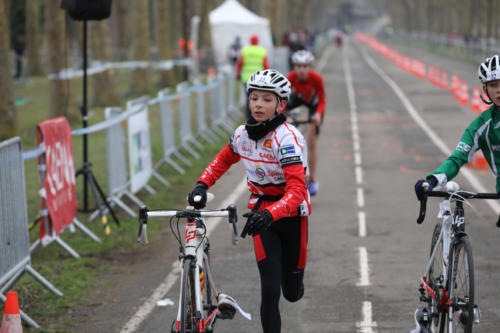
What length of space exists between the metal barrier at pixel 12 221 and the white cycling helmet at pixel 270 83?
297cm

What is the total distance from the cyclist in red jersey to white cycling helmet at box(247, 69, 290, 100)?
20.7 ft

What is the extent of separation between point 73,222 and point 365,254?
3778 mm

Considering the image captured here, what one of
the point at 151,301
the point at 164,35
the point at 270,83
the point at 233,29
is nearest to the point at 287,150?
the point at 270,83

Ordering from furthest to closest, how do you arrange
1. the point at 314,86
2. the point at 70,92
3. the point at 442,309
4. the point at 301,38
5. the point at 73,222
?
1. the point at 301,38
2. the point at 70,92
3. the point at 314,86
4. the point at 73,222
5. the point at 442,309

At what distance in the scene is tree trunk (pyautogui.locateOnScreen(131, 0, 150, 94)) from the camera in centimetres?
3281

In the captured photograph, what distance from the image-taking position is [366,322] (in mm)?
7449

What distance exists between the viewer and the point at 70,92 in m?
24.5

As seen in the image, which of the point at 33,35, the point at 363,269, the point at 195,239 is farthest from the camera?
the point at 33,35

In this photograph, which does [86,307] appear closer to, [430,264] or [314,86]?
[430,264]

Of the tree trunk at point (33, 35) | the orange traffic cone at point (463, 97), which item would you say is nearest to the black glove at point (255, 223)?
the orange traffic cone at point (463, 97)

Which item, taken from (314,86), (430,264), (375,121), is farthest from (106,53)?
(430,264)

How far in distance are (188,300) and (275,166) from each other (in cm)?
113

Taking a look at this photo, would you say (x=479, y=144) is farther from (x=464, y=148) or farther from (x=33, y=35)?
(x=33, y=35)

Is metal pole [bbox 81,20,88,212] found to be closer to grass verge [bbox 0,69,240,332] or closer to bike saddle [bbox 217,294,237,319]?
grass verge [bbox 0,69,240,332]
